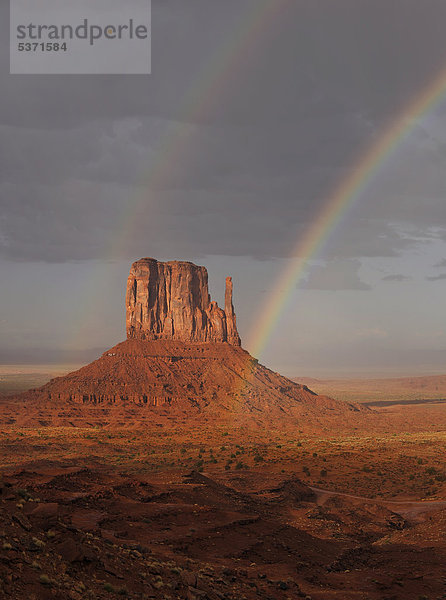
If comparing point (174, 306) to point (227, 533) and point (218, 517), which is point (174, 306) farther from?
point (227, 533)

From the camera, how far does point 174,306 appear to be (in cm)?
14300

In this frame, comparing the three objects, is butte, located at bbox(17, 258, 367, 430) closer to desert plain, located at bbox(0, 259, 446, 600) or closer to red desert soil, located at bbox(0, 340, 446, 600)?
desert plain, located at bbox(0, 259, 446, 600)

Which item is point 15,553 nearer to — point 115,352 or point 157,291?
point 115,352

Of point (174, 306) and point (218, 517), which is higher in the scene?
point (174, 306)

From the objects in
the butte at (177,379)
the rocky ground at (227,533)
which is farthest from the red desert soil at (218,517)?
the butte at (177,379)

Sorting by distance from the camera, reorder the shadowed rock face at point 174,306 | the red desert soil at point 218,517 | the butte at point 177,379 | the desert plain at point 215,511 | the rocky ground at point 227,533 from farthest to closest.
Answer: the shadowed rock face at point 174,306, the butte at point 177,379, the desert plain at point 215,511, the red desert soil at point 218,517, the rocky ground at point 227,533

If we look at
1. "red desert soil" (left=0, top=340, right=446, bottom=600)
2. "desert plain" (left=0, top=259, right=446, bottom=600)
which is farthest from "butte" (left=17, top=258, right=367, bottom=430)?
"red desert soil" (left=0, top=340, right=446, bottom=600)

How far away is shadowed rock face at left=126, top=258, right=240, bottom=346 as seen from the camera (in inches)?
5556

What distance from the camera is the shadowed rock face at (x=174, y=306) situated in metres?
141

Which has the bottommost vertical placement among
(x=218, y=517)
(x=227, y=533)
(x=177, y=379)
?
(x=227, y=533)

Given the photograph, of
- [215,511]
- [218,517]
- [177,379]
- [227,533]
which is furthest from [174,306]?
[227,533]

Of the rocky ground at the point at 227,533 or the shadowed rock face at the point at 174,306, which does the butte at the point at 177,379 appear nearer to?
the shadowed rock face at the point at 174,306

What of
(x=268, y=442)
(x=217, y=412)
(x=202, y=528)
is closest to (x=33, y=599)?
(x=202, y=528)

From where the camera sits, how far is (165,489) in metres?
29.5
